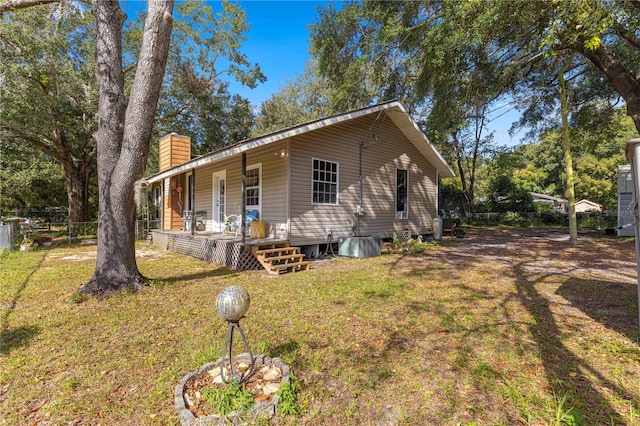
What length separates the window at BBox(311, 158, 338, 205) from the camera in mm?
8539

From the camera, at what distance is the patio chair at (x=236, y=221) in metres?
8.83

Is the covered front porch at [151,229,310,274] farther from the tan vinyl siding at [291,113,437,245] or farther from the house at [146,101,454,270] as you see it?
the tan vinyl siding at [291,113,437,245]

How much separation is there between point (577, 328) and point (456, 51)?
24.2 feet

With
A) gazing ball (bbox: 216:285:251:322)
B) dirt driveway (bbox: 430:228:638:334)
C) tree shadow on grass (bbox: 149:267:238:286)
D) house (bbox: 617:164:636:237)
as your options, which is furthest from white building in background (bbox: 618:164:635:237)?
gazing ball (bbox: 216:285:251:322)

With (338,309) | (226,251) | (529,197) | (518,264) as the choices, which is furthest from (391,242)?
(529,197)

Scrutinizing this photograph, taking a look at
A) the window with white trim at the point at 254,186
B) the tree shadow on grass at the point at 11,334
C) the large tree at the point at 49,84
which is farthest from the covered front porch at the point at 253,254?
the large tree at the point at 49,84

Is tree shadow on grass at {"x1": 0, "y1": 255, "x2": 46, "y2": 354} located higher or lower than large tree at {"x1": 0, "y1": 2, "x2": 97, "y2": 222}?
lower

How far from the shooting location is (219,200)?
10766 mm

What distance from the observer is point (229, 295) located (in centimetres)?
224

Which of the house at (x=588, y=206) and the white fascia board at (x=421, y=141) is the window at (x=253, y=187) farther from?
the house at (x=588, y=206)

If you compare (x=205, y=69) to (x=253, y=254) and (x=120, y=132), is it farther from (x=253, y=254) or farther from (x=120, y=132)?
(x=253, y=254)

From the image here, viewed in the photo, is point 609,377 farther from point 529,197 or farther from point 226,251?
point 529,197

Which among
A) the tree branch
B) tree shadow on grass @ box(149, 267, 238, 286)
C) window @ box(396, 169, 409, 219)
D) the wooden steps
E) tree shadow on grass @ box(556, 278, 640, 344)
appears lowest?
tree shadow on grass @ box(556, 278, 640, 344)

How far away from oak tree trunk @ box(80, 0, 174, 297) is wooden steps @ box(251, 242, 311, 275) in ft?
8.37
